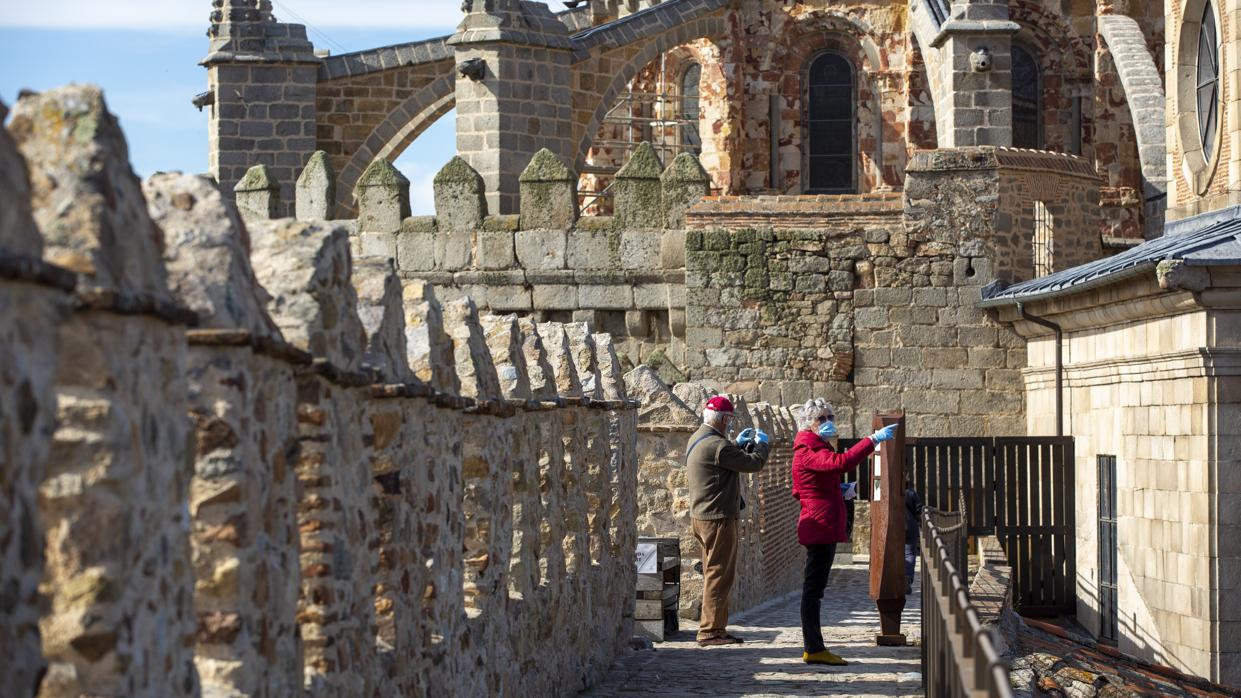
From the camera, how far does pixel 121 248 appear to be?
151 inches

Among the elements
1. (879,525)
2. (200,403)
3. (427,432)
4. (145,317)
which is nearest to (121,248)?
(145,317)

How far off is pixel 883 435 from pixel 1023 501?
6481 mm

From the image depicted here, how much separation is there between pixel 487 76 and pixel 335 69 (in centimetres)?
306

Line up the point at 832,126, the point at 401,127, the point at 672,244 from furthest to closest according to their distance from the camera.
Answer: the point at 832,126 < the point at 401,127 < the point at 672,244

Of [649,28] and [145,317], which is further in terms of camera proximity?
[649,28]

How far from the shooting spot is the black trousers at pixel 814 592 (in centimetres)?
1061

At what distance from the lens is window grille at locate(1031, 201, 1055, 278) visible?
2189 cm

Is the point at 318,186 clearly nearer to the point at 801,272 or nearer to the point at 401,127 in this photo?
the point at 401,127

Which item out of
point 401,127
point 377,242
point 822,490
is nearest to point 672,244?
point 377,242

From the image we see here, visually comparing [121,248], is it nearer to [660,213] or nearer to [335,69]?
[660,213]

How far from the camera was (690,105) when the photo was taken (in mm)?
30625

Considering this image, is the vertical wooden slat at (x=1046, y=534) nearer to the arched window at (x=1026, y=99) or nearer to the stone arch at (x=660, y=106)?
the arched window at (x=1026, y=99)

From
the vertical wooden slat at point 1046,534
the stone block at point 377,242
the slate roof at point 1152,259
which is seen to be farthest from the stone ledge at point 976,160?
the stone block at point 377,242

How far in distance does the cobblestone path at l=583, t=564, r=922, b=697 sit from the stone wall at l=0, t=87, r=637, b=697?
2.14 meters
